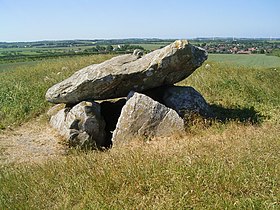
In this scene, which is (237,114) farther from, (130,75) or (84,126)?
(84,126)

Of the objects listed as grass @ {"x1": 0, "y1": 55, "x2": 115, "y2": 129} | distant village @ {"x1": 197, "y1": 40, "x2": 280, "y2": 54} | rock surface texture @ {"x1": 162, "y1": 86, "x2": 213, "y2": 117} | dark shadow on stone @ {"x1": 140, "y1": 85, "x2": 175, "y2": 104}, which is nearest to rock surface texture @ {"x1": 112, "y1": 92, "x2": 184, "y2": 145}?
rock surface texture @ {"x1": 162, "y1": 86, "x2": 213, "y2": 117}

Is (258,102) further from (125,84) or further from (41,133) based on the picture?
(41,133)

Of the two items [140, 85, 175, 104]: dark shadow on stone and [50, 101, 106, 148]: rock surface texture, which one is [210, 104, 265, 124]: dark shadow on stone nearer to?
[140, 85, 175, 104]: dark shadow on stone

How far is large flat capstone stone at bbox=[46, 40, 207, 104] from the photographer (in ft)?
32.6

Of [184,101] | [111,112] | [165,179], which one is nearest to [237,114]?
[184,101]

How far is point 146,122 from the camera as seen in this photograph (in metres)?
9.14

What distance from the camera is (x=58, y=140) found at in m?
9.51

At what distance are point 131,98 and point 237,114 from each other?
381cm

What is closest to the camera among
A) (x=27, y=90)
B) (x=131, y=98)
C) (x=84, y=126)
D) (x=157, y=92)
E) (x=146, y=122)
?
(x=146, y=122)

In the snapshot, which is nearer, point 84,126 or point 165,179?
point 165,179

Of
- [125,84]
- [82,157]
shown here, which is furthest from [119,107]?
[82,157]

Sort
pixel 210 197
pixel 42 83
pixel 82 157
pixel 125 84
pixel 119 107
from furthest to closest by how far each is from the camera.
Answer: pixel 42 83 < pixel 119 107 < pixel 125 84 < pixel 82 157 < pixel 210 197

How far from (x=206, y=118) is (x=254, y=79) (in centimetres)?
705

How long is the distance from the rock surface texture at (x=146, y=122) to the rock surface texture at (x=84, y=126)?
2.21 ft
